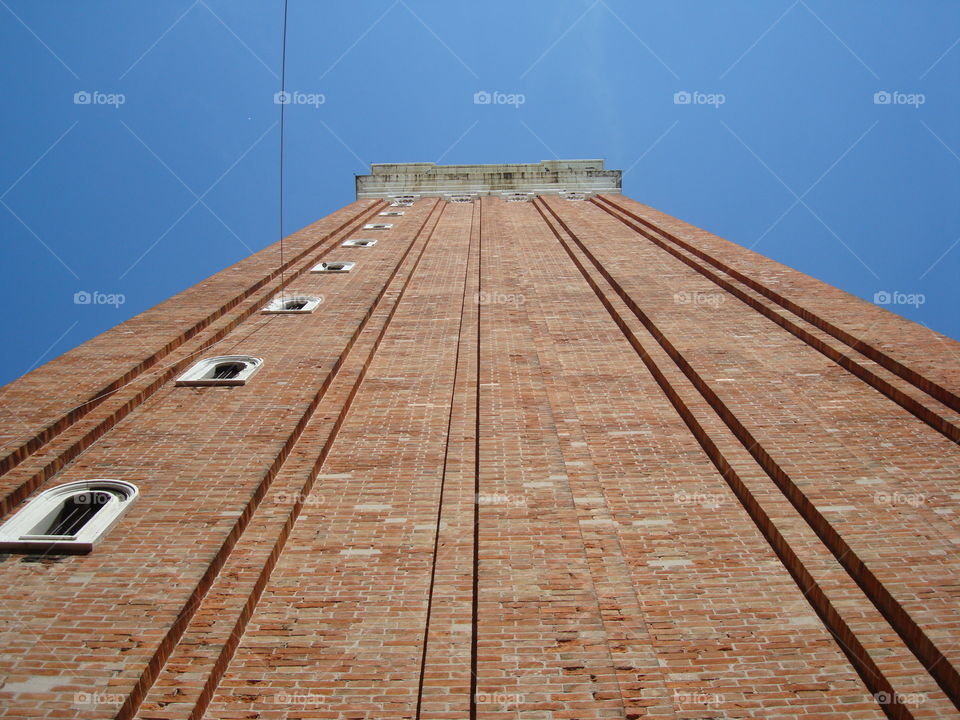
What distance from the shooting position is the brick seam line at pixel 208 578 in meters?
5.47

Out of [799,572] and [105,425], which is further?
[105,425]

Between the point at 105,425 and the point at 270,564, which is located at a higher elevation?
the point at 105,425

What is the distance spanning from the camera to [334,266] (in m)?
18.5

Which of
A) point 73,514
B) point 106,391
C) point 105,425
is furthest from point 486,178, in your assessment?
point 73,514

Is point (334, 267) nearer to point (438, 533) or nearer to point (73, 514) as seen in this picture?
point (73, 514)

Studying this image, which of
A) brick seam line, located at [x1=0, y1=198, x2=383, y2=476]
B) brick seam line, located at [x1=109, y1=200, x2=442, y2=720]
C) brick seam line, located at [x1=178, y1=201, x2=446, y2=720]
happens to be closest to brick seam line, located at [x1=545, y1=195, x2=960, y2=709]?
brick seam line, located at [x1=178, y1=201, x2=446, y2=720]

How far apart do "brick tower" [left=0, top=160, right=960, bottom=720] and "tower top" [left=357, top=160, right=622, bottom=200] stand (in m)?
21.8

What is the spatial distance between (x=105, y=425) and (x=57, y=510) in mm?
1749

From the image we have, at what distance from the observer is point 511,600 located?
659cm

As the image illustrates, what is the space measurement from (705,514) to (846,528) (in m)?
1.42

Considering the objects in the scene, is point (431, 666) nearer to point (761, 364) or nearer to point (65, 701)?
point (65, 701)

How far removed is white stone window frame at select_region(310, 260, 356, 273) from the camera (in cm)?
1808

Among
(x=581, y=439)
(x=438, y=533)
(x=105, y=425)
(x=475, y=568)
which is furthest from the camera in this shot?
(x=581, y=439)

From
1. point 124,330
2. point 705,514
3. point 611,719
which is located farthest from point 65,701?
point 124,330
